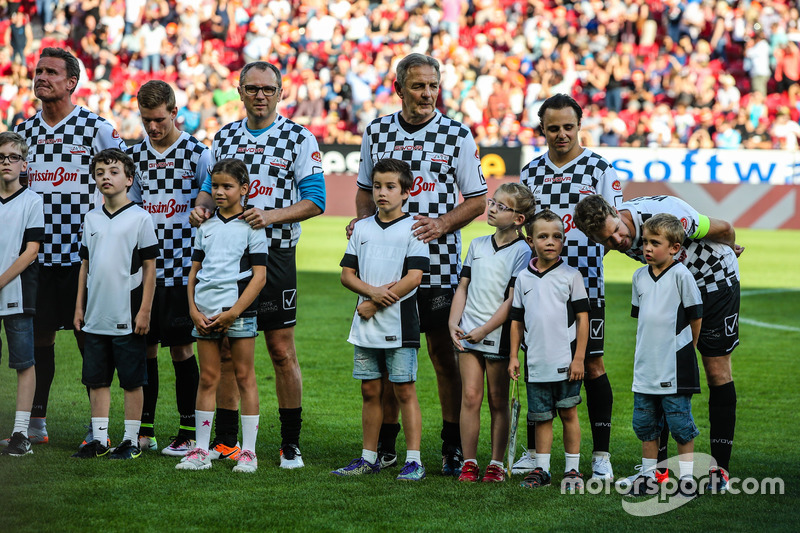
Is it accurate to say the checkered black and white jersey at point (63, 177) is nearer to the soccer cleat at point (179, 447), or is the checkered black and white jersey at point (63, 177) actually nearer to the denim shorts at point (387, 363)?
the soccer cleat at point (179, 447)

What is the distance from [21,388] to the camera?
609 centimetres

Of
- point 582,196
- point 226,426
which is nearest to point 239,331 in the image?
point 226,426

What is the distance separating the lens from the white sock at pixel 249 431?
5.69m

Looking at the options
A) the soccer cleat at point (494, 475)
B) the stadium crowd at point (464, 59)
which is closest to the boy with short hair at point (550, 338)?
the soccer cleat at point (494, 475)

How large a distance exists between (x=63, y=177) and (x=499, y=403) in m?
3.07

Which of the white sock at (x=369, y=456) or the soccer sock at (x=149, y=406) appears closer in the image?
the white sock at (x=369, y=456)

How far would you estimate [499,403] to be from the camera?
5.58 m

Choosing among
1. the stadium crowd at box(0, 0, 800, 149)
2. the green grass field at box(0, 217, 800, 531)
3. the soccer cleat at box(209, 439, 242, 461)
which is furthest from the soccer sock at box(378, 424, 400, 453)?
the stadium crowd at box(0, 0, 800, 149)

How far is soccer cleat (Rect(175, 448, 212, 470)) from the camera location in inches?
222

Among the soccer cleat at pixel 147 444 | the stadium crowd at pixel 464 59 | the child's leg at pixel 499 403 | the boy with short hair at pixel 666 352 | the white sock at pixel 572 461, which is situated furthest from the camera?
the stadium crowd at pixel 464 59

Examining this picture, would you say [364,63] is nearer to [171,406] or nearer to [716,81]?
[716,81]

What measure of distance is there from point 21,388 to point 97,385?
1.80 ft

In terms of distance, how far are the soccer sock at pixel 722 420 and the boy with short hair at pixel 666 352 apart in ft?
1.03

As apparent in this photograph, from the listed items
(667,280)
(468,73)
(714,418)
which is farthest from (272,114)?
(468,73)
